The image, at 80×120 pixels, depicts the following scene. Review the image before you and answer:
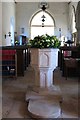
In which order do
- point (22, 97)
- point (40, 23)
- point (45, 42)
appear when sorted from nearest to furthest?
point (45, 42) → point (22, 97) → point (40, 23)

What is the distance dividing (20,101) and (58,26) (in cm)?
1283

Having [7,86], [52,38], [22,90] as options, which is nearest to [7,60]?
[7,86]

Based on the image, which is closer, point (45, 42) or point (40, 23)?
point (45, 42)

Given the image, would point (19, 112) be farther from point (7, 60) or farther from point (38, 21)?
point (38, 21)

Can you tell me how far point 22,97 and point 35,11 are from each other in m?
12.7

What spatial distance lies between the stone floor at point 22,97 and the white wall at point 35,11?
10166 mm

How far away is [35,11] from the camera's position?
16.8 meters

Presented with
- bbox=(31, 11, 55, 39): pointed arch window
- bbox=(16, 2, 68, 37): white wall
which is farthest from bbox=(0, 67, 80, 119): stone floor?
bbox=(31, 11, 55, 39): pointed arch window

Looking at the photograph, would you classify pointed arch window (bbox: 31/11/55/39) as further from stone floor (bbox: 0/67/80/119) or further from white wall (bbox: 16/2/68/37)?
stone floor (bbox: 0/67/80/119)

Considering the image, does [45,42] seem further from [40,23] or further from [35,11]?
[40,23]

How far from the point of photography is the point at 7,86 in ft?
19.2

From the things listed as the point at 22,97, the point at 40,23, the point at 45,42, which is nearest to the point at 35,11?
the point at 40,23

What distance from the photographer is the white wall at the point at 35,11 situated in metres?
16.8

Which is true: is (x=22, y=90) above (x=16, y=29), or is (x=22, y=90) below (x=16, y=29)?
below
